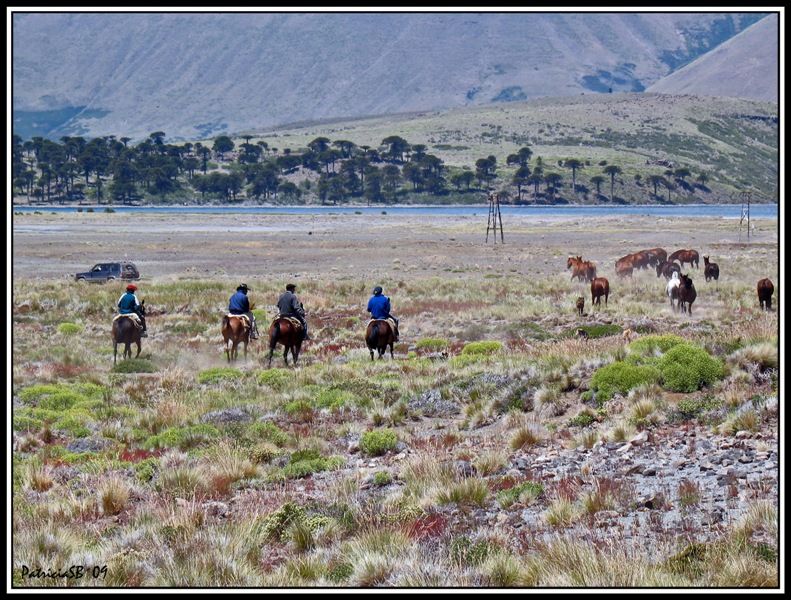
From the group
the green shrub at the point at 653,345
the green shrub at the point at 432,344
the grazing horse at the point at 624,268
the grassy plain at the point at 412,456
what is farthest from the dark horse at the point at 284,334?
the grazing horse at the point at 624,268

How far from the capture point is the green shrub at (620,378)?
1516 centimetres

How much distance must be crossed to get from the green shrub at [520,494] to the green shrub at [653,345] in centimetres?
792

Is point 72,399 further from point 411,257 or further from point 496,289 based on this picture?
point 411,257

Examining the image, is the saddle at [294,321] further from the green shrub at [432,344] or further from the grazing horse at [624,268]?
the grazing horse at [624,268]

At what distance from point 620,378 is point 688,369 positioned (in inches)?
42.9

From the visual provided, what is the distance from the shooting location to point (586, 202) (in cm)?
18838

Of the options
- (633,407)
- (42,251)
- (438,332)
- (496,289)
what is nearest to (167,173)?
(42,251)

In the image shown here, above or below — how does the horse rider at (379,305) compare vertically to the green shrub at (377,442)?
above

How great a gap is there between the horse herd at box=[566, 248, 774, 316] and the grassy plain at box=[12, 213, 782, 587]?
0.87 metres

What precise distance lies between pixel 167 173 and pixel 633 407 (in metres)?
195

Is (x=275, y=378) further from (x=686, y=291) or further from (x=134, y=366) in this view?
(x=686, y=291)

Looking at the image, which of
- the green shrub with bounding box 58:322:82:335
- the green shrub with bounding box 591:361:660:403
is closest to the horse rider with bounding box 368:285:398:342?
the green shrub with bounding box 591:361:660:403

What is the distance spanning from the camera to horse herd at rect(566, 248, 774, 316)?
31359 mm

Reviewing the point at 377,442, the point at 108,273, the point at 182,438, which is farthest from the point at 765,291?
the point at 108,273
